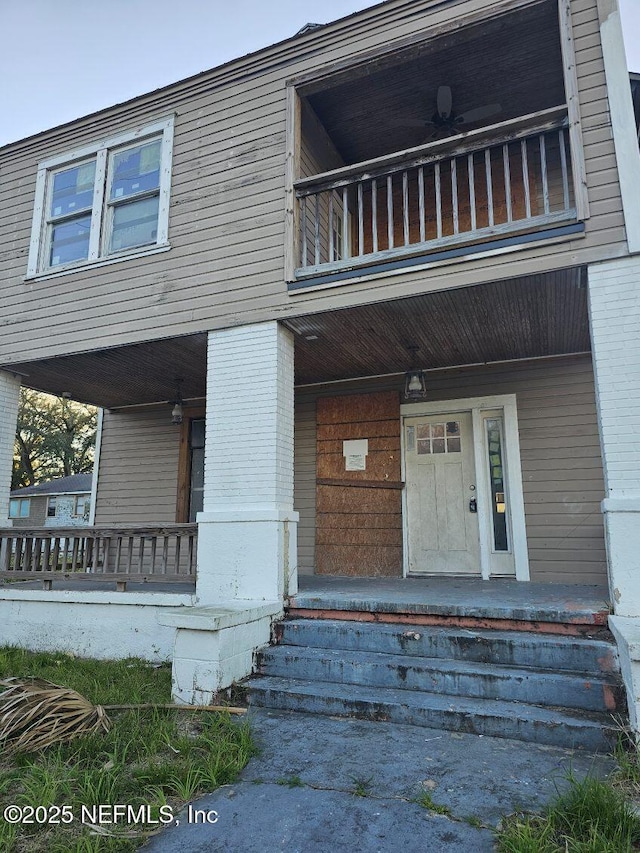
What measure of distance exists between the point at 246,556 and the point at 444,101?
4810 millimetres

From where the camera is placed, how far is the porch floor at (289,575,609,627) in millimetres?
3623

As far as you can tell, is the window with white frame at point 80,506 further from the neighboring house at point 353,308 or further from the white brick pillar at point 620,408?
the white brick pillar at point 620,408

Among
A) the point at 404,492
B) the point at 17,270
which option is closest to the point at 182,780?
the point at 404,492

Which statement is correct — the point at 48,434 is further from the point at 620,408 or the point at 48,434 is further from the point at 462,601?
the point at 620,408

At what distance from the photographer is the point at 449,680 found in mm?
3271

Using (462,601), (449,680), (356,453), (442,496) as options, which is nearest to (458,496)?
(442,496)

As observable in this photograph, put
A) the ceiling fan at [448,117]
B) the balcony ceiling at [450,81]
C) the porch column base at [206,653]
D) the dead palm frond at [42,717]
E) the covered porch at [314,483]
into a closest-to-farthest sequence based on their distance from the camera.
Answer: the dead palm frond at [42,717]
the porch column base at [206,653]
the covered porch at [314,483]
the balcony ceiling at [450,81]
the ceiling fan at [448,117]

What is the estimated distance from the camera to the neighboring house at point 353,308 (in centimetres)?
395

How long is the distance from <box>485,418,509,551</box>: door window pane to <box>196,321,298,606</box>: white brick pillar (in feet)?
7.85

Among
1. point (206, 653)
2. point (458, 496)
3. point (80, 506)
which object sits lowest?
point (206, 653)

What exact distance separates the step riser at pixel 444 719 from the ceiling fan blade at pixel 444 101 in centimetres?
542

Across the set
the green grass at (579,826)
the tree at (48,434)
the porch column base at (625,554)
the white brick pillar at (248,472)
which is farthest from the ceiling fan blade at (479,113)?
the tree at (48,434)

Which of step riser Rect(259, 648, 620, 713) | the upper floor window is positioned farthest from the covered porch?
the upper floor window

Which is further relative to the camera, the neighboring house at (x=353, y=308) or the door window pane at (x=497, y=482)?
the door window pane at (x=497, y=482)
